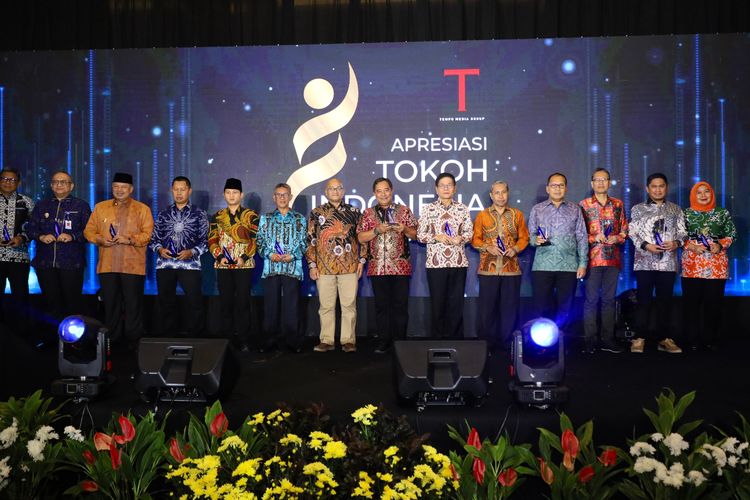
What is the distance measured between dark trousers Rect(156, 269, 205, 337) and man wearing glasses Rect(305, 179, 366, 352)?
0.92 meters

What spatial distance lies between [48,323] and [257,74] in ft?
8.95

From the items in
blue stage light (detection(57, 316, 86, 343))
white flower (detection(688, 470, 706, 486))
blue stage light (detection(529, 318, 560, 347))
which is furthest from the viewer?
blue stage light (detection(57, 316, 86, 343))

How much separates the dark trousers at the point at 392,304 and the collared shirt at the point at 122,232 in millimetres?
1802

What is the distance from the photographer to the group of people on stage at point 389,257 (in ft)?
14.9

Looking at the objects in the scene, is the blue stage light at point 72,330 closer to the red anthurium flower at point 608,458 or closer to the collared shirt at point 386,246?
the collared shirt at point 386,246

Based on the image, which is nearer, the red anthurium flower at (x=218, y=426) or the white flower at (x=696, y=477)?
the white flower at (x=696, y=477)

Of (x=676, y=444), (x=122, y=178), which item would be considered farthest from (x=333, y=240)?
(x=676, y=444)

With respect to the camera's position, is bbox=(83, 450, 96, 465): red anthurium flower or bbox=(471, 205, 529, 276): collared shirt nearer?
bbox=(83, 450, 96, 465): red anthurium flower

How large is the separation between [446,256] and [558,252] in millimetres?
820

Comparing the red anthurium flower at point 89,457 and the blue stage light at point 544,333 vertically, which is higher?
the blue stage light at point 544,333

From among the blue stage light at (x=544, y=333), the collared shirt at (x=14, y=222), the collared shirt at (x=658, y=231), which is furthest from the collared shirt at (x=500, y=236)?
the collared shirt at (x=14, y=222)

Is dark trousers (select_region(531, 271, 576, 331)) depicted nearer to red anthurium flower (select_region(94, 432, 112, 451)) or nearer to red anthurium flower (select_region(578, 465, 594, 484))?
red anthurium flower (select_region(578, 465, 594, 484))

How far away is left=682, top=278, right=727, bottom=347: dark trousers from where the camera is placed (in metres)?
4.55

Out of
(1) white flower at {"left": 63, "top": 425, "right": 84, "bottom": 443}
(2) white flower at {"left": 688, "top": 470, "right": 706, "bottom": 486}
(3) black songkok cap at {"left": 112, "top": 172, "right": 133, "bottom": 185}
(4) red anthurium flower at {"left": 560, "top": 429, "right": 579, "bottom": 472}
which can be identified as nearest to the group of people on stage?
(3) black songkok cap at {"left": 112, "top": 172, "right": 133, "bottom": 185}
